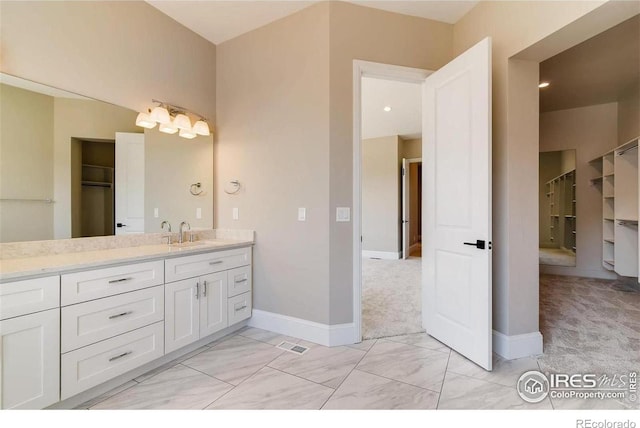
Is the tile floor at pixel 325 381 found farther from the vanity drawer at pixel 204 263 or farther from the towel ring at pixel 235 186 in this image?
the towel ring at pixel 235 186

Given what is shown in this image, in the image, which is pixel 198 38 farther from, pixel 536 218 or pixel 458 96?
pixel 536 218

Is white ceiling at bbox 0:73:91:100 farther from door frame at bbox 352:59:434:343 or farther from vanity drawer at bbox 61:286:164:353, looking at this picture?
door frame at bbox 352:59:434:343

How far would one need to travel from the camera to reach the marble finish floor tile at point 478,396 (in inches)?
60.6

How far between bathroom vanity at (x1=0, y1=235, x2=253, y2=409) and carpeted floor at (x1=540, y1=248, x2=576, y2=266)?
4.89 meters

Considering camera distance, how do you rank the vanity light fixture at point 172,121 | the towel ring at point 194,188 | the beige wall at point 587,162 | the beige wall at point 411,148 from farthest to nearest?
the beige wall at point 411,148
the beige wall at point 587,162
the towel ring at point 194,188
the vanity light fixture at point 172,121

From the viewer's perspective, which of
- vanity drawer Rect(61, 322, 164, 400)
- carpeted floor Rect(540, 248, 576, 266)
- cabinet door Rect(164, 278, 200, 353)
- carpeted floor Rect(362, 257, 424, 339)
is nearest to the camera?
vanity drawer Rect(61, 322, 164, 400)

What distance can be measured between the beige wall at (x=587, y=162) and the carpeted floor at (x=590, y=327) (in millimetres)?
385

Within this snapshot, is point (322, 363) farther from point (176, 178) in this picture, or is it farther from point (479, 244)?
point (176, 178)

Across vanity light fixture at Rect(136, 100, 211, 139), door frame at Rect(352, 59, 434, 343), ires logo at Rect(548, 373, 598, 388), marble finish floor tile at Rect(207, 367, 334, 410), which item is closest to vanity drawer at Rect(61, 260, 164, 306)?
marble finish floor tile at Rect(207, 367, 334, 410)

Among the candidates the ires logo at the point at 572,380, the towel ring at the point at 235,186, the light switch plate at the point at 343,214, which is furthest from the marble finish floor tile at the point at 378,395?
the towel ring at the point at 235,186

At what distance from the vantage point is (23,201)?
5.63 feet

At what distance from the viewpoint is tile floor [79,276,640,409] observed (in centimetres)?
158
